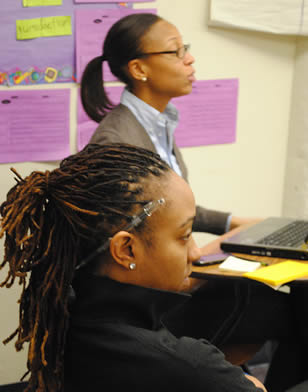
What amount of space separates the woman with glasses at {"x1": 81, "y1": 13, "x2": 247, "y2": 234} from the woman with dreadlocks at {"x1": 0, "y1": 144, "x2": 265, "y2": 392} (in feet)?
2.63

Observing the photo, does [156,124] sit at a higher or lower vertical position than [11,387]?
higher

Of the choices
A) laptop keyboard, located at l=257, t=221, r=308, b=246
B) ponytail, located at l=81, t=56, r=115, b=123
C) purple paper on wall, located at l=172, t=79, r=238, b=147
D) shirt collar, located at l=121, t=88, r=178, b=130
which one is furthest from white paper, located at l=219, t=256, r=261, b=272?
purple paper on wall, located at l=172, t=79, r=238, b=147

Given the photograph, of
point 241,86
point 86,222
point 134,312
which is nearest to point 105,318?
point 134,312

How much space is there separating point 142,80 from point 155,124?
149 mm

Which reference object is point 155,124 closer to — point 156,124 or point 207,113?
point 156,124

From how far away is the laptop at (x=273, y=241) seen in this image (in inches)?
54.7

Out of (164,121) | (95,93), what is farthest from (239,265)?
(95,93)

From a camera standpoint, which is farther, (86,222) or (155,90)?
(155,90)

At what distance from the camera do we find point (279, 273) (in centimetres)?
126

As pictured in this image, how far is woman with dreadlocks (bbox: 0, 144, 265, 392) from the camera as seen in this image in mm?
791

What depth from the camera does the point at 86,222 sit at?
848 mm

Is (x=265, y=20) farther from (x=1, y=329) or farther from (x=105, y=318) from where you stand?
(x=105, y=318)

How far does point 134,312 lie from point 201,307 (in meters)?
0.92

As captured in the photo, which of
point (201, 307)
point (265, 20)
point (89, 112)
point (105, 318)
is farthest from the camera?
point (265, 20)
